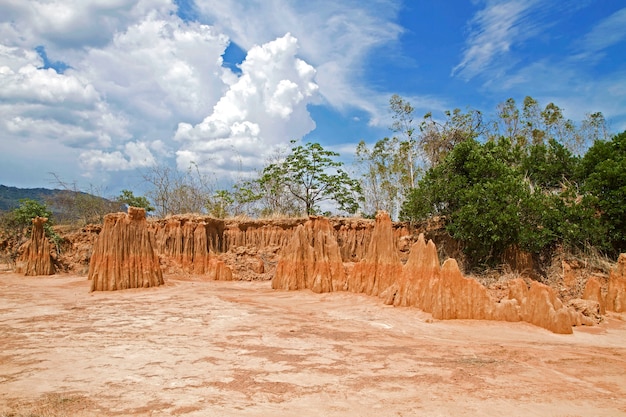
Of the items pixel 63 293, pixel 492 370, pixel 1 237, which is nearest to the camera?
pixel 492 370

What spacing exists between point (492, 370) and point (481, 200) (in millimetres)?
12071

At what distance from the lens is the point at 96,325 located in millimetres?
8852

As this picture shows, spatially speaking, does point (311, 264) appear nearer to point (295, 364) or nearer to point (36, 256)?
point (295, 364)

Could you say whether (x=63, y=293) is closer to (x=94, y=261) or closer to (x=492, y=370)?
(x=94, y=261)

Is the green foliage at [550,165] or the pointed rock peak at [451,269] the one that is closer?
the pointed rock peak at [451,269]

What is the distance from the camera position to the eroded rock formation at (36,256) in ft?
67.8

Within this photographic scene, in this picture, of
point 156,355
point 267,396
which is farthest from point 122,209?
point 267,396

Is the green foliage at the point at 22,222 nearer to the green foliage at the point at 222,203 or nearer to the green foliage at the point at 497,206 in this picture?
the green foliage at the point at 222,203

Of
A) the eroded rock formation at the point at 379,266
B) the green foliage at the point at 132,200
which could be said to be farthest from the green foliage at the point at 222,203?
the eroded rock formation at the point at 379,266

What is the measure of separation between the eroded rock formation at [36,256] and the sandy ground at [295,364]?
37.6 ft

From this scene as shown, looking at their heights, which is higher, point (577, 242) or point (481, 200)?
point (481, 200)

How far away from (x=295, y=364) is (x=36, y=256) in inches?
775

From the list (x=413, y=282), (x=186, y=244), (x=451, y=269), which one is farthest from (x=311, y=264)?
(x=186, y=244)

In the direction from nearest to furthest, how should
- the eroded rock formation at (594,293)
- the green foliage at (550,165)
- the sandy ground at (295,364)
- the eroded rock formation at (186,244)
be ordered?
the sandy ground at (295,364) < the eroded rock formation at (594,293) < the green foliage at (550,165) < the eroded rock formation at (186,244)
